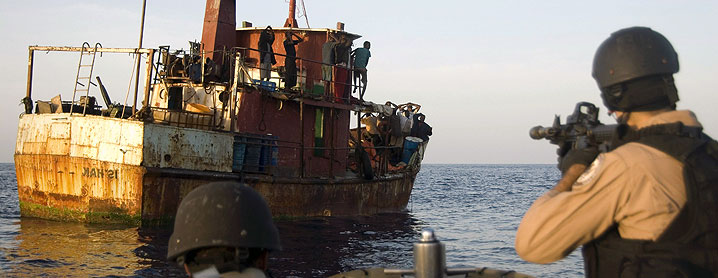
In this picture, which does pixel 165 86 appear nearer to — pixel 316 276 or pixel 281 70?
pixel 281 70

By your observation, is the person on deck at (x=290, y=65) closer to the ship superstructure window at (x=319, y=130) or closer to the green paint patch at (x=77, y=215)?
the ship superstructure window at (x=319, y=130)

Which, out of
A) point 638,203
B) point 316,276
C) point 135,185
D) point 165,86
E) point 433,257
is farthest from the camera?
point 165,86

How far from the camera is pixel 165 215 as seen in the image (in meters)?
14.9

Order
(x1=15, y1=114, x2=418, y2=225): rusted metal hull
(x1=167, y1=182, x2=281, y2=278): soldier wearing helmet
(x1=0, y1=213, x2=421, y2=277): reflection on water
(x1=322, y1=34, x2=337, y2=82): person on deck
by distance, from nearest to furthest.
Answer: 1. (x1=167, y1=182, x2=281, y2=278): soldier wearing helmet
2. (x1=0, y1=213, x2=421, y2=277): reflection on water
3. (x1=15, y1=114, x2=418, y2=225): rusted metal hull
4. (x1=322, y1=34, x2=337, y2=82): person on deck

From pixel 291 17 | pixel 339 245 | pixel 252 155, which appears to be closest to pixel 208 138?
pixel 252 155

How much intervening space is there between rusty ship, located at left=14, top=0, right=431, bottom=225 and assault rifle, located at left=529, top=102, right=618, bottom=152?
1207 cm

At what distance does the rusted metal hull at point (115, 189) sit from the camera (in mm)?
14539

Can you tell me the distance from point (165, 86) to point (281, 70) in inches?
111

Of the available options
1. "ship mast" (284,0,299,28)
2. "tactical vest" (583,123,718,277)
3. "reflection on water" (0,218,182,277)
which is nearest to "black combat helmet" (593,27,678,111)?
"tactical vest" (583,123,718,277)

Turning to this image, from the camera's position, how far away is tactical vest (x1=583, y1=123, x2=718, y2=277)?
8.68ft

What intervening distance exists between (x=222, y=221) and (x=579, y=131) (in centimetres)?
147

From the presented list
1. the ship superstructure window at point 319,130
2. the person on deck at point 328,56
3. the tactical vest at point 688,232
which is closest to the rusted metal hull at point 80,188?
the ship superstructure window at point 319,130

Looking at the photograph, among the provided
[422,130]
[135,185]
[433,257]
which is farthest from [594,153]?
[422,130]

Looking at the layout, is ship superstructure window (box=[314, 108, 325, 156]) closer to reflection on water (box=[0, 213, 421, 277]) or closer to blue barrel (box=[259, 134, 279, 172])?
reflection on water (box=[0, 213, 421, 277])
